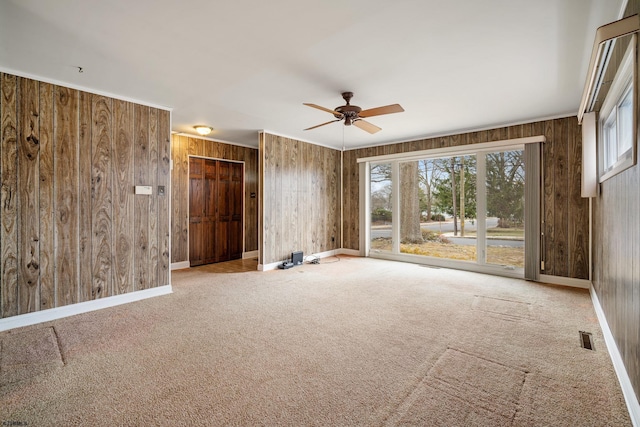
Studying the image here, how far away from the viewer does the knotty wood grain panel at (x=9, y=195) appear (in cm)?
277

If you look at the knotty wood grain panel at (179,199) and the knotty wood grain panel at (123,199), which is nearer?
the knotty wood grain panel at (123,199)

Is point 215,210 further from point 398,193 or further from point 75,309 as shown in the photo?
point 398,193

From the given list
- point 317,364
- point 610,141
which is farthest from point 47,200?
point 610,141

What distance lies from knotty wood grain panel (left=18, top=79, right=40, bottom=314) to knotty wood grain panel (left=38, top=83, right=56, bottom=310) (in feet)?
0.10

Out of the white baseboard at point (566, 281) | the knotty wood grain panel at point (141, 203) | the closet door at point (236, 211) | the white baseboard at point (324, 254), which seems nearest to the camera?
the knotty wood grain panel at point (141, 203)

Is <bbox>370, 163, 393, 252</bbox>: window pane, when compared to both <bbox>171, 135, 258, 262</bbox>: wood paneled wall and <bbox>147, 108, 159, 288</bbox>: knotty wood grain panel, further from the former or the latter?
<bbox>147, 108, 159, 288</bbox>: knotty wood grain panel

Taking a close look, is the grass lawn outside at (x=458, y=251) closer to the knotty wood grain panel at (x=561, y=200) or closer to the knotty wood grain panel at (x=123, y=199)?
the knotty wood grain panel at (x=561, y=200)

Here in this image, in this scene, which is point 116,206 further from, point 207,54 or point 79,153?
point 207,54

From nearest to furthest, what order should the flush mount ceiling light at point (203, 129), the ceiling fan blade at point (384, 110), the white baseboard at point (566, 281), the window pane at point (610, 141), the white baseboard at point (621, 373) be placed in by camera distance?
the white baseboard at point (621, 373) < the window pane at point (610, 141) < the ceiling fan blade at point (384, 110) < the white baseboard at point (566, 281) < the flush mount ceiling light at point (203, 129)

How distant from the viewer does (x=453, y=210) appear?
5355 mm

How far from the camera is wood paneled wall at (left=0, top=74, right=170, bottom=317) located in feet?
9.29

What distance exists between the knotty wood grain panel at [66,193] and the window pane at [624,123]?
505cm

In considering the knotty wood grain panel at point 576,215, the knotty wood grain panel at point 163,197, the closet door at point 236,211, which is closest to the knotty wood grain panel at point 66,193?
the knotty wood grain panel at point 163,197

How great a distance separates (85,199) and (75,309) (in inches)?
47.8
